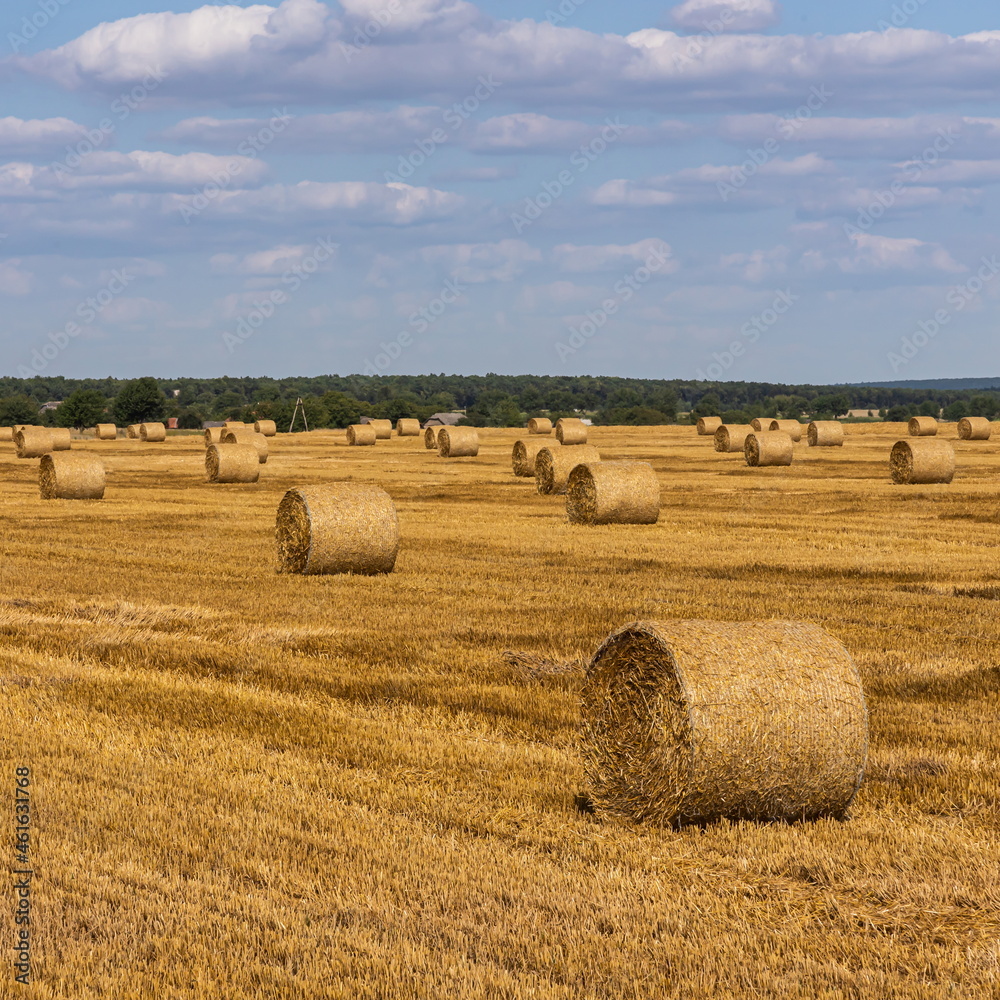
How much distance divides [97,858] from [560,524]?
19.4 metres

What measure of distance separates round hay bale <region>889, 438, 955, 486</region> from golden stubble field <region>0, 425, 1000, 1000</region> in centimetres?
1562

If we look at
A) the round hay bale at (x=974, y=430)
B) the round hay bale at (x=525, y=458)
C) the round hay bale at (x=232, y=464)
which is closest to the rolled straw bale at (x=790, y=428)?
the round hay bale at (x=974, y=430)

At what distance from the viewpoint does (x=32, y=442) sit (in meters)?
55.2

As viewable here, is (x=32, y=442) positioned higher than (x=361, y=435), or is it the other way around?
(x=32, y=442)

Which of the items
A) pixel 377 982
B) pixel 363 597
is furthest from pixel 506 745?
pixel 363 597

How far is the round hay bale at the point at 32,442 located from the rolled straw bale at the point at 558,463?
1112 inches

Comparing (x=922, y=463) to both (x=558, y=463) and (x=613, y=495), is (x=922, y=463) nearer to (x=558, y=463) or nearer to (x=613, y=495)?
(x=558, y=463)

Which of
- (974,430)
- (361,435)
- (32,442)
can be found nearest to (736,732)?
(32,442)

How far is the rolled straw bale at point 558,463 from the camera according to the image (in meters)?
32.9

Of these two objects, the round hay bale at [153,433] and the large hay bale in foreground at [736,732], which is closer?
the large hay bale in foreground at [736,732]

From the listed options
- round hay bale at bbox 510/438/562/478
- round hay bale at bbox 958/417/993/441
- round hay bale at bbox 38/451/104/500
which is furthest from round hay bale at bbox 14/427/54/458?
round hay bale at bbox 958/417/993/441

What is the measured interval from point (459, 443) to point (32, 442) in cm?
1758

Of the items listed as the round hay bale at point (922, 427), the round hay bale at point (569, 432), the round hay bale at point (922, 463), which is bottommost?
the round hay bale at point (922, 463)

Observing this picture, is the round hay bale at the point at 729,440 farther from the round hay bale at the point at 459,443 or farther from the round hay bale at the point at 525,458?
the round hay bale at the point at 525,458
